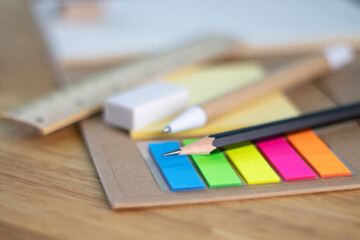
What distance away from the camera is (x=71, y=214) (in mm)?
508

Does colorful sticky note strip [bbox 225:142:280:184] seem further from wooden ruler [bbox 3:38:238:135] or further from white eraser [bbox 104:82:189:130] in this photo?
wooden ruler [bbox 3:38:238:135]

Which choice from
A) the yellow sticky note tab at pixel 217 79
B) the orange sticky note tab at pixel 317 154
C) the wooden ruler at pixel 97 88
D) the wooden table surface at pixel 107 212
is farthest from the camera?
the yellow sticky note tab at pixel 217 79

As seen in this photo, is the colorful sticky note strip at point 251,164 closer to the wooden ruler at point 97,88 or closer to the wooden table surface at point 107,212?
the wooden table surface at point 107,212

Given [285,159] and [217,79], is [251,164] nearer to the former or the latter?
[285,159]

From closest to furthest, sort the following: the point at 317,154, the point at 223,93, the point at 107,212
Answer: the point at 107,212 < the point at 317,154 < the point at 223,93

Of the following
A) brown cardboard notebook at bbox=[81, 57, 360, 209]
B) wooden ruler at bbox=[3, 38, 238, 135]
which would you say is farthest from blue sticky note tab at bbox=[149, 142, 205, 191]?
wooden ruler at bbox=[3, 38, 238, 135]

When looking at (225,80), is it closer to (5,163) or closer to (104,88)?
(104,88)

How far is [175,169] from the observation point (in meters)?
0.57

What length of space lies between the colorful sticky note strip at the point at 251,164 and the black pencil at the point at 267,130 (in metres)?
0.02

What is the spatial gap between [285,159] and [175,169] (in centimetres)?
14

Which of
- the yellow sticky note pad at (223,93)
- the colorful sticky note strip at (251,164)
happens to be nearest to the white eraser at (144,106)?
the yellow sticky note pad at (223,93)

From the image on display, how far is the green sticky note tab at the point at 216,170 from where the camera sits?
1.81ft

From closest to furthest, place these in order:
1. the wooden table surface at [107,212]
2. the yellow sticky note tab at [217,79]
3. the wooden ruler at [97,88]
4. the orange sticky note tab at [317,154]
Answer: the wooden table surface at [107,212], the orange sticky note tab at [317,154], the wooden ruler at [97,88], the yellow sticky note tab at [217,79]

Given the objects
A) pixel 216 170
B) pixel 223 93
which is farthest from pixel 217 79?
pixel 216 170
